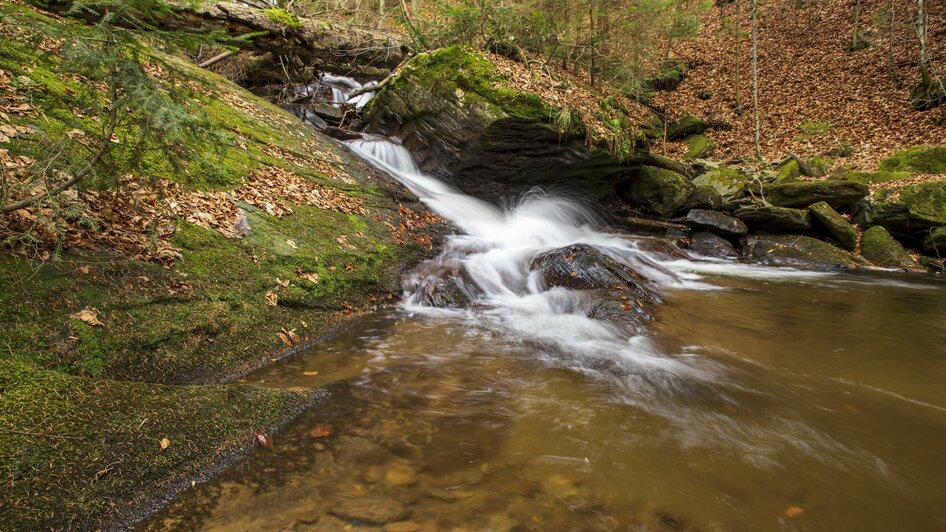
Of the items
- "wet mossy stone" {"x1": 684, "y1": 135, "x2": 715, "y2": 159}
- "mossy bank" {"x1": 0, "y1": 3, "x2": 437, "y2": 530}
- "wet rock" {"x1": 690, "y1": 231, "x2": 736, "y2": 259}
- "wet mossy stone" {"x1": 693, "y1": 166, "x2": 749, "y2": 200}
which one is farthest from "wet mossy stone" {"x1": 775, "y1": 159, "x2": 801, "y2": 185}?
"mossy bank" {"x1": 0, "y1": 3, "x2": 437, "y2": 530}

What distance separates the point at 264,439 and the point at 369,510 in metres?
0.86

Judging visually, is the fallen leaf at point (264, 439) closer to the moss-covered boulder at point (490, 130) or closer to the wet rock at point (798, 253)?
the moss-covered boulder at point (490, 130)

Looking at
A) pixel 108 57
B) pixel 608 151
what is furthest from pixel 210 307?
pixel 608 151

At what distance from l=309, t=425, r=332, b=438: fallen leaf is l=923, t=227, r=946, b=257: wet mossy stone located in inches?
492

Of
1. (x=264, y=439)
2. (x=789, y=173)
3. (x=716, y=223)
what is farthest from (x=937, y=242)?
(x=264, y=439)

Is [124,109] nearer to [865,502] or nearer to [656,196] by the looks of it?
[865,502]

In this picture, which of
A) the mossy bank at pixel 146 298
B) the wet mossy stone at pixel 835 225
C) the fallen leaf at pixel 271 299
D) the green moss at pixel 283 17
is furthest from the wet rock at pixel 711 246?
the green moss at pixel 283 17

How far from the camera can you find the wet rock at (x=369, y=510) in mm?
2383

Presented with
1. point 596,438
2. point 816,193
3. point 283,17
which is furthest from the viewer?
point 283,17

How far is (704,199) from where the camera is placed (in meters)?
11.8

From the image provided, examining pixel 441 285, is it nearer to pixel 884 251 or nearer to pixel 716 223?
pixel 716 223

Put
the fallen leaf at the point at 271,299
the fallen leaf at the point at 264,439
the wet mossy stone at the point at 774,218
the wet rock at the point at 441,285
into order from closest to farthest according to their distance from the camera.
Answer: the fallen leaf at the point at 264,439, the fallen leaf at the point at 271,299, the wet rock at the point at 441,285, the wet mossy stone at the point at 774,218

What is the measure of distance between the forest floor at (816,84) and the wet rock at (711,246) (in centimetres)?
566

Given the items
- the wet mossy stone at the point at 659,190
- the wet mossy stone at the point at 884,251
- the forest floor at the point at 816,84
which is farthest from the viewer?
the forest floor at the point at 816,84
